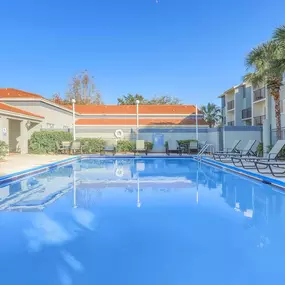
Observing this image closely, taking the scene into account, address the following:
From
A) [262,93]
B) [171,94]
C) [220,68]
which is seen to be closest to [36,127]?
[220,68]

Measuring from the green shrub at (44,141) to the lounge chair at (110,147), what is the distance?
11.6 ft

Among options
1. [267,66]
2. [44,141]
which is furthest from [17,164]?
[267,66]

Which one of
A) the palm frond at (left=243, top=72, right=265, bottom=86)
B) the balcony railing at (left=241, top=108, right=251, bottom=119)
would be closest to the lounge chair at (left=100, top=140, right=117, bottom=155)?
the palm frond at (left=243, top=72, right=265, bottom=86)

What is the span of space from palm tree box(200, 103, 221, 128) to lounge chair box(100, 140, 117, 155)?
19828 mm

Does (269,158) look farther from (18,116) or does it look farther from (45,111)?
(45,111)

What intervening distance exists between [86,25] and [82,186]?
15817mm

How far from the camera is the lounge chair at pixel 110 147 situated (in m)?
21.6

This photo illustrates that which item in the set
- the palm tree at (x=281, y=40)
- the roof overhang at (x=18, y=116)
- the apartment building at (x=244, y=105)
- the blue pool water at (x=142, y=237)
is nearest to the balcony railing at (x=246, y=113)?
the apartment building at (x=244, y=105)

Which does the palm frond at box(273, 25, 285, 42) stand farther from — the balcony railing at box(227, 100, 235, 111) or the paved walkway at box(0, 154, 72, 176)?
the balcony railing at box(227, 100, 235, 111)

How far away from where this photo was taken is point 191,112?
32031 millimetres

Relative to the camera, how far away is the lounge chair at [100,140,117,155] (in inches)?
852

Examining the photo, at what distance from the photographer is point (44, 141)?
70.9 ft

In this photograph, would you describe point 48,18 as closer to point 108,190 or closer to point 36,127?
point 36,127

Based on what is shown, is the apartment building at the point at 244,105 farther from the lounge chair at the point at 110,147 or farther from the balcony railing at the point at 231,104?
the lounge chair at the point at 110,147
